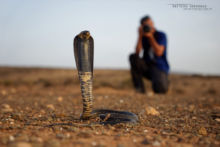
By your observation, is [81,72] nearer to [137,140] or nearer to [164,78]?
[137,140]

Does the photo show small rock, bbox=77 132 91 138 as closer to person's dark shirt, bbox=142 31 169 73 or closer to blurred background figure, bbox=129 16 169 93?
blurred background figure, bbox=129 16 169 93

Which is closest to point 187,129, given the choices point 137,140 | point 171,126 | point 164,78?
point 171,126

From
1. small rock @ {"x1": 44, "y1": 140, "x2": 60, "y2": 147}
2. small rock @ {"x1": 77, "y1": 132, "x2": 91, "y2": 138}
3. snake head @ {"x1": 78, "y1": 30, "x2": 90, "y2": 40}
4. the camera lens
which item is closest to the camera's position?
small rock @ {"x1": 44, "y1": 140, "x2": 60, "y2": 147}

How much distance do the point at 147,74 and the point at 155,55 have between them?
2.60 feet

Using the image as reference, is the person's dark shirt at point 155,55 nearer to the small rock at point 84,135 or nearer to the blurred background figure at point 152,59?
the blurred background figure at point 152,59

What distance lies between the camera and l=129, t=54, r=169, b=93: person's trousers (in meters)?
7.75

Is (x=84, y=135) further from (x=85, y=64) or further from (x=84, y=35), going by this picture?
(x=84, y=35)

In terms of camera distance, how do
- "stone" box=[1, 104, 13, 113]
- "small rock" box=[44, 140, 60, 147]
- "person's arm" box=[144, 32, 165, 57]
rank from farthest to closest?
"person's arm" box=[144, 32, 165, 57], "stone" box=[1, 104, 13, 113], "small rock" box=[44, 140, 60, 147]

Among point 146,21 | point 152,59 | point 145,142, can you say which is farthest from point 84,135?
point 146,21

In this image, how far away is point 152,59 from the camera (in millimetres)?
7836

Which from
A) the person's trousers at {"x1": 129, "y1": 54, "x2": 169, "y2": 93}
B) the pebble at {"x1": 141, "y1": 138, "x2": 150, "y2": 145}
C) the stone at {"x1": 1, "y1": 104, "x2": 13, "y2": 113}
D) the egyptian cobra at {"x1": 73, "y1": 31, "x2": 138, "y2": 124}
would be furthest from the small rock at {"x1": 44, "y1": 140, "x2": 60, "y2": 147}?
the person's trousers at {"x1": 129, "y1": 54, "x2": 169, "y2": 93}

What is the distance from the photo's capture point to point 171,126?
336 centimetres

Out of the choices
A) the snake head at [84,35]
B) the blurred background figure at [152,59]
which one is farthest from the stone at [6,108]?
the blurred background figure at [152,59]

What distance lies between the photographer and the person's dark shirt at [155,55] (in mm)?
7727
